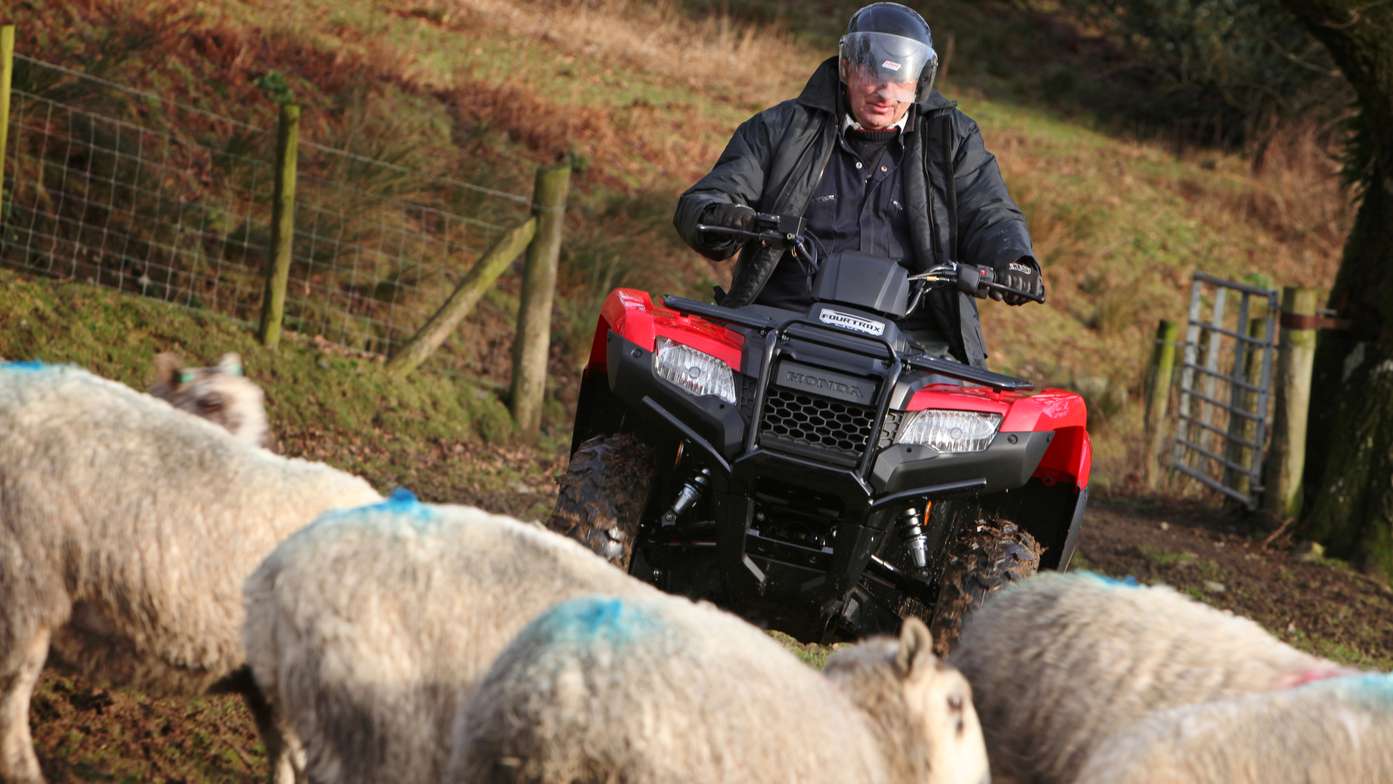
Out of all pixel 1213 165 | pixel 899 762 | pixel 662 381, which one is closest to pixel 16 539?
pixel 662 381

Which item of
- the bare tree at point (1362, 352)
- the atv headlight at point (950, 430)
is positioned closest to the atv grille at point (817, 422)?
the atv headlight at point (950, 430)

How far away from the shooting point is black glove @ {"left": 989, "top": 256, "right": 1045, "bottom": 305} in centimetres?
546

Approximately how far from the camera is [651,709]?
2896 mm

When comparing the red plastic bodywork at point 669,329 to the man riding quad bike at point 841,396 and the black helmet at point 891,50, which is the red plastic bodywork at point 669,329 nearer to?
the man riding quad bike at point 841,396

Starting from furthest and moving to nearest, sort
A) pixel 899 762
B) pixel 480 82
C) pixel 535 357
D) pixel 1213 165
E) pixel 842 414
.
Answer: pixel 1213 165, pixel 480 82, pixel 535 357, pixel 842 414, pixel 899 762

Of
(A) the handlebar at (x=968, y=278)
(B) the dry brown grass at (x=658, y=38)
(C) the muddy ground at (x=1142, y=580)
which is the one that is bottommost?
(C) the muddy ground at (x=1142, y=580)

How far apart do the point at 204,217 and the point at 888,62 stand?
6.60 meters

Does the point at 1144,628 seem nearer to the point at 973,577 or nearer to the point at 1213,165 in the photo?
the point at 973,577

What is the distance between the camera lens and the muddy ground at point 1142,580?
4.63 meters

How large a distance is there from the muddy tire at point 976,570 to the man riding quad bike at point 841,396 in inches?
0.4

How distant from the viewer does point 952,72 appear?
26578 millimetres

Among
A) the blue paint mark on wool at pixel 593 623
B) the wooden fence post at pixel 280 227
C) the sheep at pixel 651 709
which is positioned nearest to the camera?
the sheep at pixel 651 709

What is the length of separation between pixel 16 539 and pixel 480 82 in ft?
42.5

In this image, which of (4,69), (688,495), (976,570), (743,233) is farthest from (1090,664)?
(4,69)
